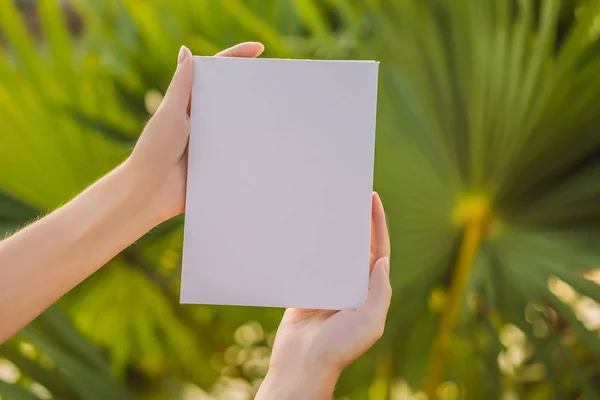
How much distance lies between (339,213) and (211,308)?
A: 2.16 feet

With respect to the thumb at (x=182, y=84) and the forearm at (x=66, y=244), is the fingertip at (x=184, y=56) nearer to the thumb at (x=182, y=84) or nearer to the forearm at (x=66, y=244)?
the thumb at (x=182, y=84)

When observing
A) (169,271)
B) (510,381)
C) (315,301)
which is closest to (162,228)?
(169,271)

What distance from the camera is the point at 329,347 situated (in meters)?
0.61

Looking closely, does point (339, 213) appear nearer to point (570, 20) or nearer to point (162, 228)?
point (162, 228)

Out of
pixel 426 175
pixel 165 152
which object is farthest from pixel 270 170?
pixel 426 175

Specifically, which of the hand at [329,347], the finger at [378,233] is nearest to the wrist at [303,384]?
the hand at [329,347]

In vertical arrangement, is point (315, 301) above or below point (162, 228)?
above

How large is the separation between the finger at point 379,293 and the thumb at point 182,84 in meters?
0.22

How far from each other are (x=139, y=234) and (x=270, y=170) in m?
0.14

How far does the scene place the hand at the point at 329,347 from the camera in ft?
1.98

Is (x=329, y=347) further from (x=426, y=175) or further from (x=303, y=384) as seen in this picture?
(x=426, y=175)

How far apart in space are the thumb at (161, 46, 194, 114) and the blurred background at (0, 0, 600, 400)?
26cm

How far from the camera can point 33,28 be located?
2463mm

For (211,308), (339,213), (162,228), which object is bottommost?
(211,308)
